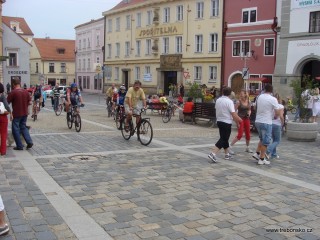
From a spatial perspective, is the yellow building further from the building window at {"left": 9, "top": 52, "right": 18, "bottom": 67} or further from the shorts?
the shorts

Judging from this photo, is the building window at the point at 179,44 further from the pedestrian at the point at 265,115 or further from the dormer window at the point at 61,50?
the dormer window at the point at 61,50

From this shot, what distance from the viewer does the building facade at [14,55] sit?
5872 centimetres

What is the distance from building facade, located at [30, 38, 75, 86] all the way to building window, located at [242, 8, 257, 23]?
160ft

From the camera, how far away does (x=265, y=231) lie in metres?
5.19

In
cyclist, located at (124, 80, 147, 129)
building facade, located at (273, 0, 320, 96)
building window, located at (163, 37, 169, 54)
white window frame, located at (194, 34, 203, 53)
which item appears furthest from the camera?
building window, located at (163, 37, 169, 54)

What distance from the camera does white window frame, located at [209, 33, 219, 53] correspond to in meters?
38.6

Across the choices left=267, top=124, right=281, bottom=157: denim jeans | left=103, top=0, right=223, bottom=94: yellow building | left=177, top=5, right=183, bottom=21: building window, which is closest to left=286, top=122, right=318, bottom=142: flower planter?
left=267, top=124, right=281, bottom=157: denim jeans

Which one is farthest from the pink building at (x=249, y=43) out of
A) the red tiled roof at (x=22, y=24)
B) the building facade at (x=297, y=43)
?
the red tiled roof at (x=22, y=24)

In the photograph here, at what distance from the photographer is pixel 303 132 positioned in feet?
43.1

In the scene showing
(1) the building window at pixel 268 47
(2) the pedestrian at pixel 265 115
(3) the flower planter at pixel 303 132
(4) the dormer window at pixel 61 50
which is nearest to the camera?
(2) the pedestrian at pixel 265 115

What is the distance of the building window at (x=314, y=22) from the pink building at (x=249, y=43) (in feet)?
12.3

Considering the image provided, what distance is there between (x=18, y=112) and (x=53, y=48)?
7531 cm

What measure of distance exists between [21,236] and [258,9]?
32.9 m

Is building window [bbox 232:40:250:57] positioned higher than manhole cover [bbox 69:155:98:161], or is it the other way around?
building window [bbox 232:40:250:57]
